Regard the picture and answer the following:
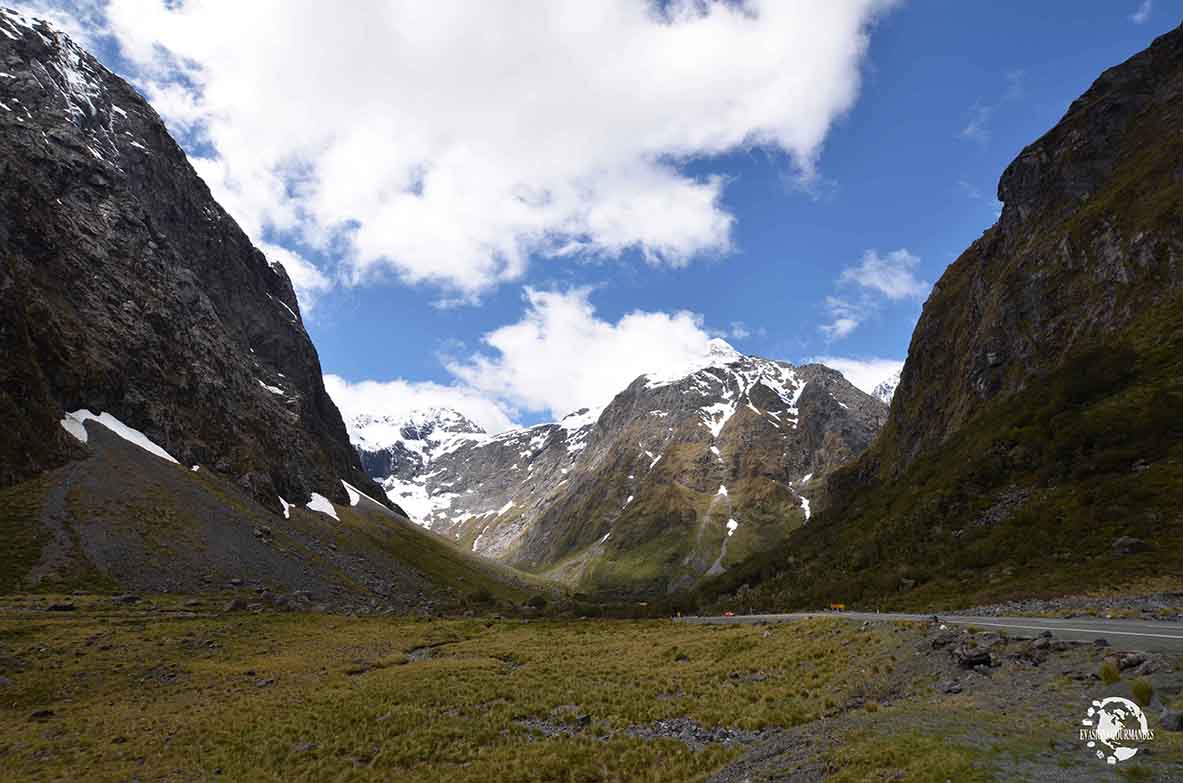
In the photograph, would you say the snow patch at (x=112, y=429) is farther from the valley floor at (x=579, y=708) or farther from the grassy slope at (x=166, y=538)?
the valley floor at (x=579, y=708)

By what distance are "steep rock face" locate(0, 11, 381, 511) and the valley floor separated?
67.4 meters

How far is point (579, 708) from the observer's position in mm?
30078

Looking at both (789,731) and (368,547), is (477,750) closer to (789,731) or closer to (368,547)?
(789,731)

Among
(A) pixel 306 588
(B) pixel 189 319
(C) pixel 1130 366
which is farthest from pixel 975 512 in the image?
(B) pixel 189 319

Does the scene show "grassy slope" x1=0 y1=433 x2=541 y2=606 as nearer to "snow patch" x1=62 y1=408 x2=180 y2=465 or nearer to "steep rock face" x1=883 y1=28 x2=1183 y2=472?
"snow patch" x1=62 y1=408 x2=180 y2=465

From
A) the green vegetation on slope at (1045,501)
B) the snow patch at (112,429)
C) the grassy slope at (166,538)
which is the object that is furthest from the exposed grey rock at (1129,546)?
the snow patch at (112,429)

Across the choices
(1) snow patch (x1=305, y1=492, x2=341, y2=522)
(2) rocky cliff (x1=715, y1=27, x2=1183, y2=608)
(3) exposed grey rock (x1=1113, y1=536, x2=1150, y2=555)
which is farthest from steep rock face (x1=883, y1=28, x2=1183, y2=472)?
(1) snow patch (x1=305, y1=492, x2=341, y2=522)

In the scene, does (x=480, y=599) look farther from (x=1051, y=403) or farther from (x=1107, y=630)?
(x=1107, y=630)

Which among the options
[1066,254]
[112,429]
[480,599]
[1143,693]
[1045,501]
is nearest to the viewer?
[1143,693]

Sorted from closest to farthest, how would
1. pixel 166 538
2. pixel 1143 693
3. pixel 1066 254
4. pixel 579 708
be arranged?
pixel 1143 693
pixel 579 708
pixel 1066 254
pixel 166 538

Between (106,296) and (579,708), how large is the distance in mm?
148977

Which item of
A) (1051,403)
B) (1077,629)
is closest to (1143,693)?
(1077,629)

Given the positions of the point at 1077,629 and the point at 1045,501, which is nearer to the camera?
the point at 1077,629

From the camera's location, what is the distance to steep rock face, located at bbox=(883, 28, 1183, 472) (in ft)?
236
